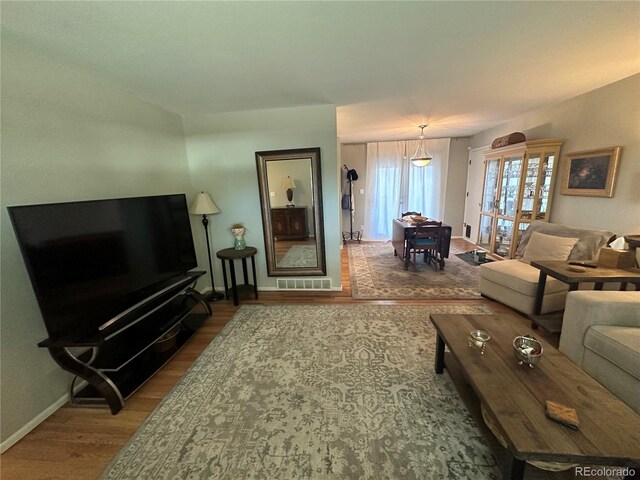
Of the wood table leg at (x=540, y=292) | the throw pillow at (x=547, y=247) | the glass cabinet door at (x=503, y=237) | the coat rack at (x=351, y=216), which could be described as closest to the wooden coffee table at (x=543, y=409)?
the wood table leg at (x=540, y=292)

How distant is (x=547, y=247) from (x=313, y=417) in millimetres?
3097

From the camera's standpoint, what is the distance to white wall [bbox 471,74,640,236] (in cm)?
238

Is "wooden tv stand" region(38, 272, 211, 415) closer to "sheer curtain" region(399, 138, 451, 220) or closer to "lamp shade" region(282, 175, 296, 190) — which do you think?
"lamp shade" region(282, 175, 296, 190)

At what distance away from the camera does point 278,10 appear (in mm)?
1292

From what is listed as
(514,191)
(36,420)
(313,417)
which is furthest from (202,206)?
(514,191)

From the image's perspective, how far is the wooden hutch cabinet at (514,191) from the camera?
3.39 metres

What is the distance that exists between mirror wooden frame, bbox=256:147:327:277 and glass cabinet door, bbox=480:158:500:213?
3.52m

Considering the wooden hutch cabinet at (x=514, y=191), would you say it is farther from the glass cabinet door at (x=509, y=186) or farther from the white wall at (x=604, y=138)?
the white wall at (x=604, y=138)

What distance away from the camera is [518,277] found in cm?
253

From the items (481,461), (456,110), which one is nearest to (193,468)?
(481,461)

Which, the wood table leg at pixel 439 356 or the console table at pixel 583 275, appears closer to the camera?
the wood table leg at pixel 439 356

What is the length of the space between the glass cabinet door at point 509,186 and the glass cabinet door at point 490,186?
16 centimetres

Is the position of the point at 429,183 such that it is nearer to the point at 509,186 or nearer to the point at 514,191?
the point at 509,186

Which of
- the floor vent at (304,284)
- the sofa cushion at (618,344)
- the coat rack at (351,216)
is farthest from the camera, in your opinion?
the coat rack at (351,216)
